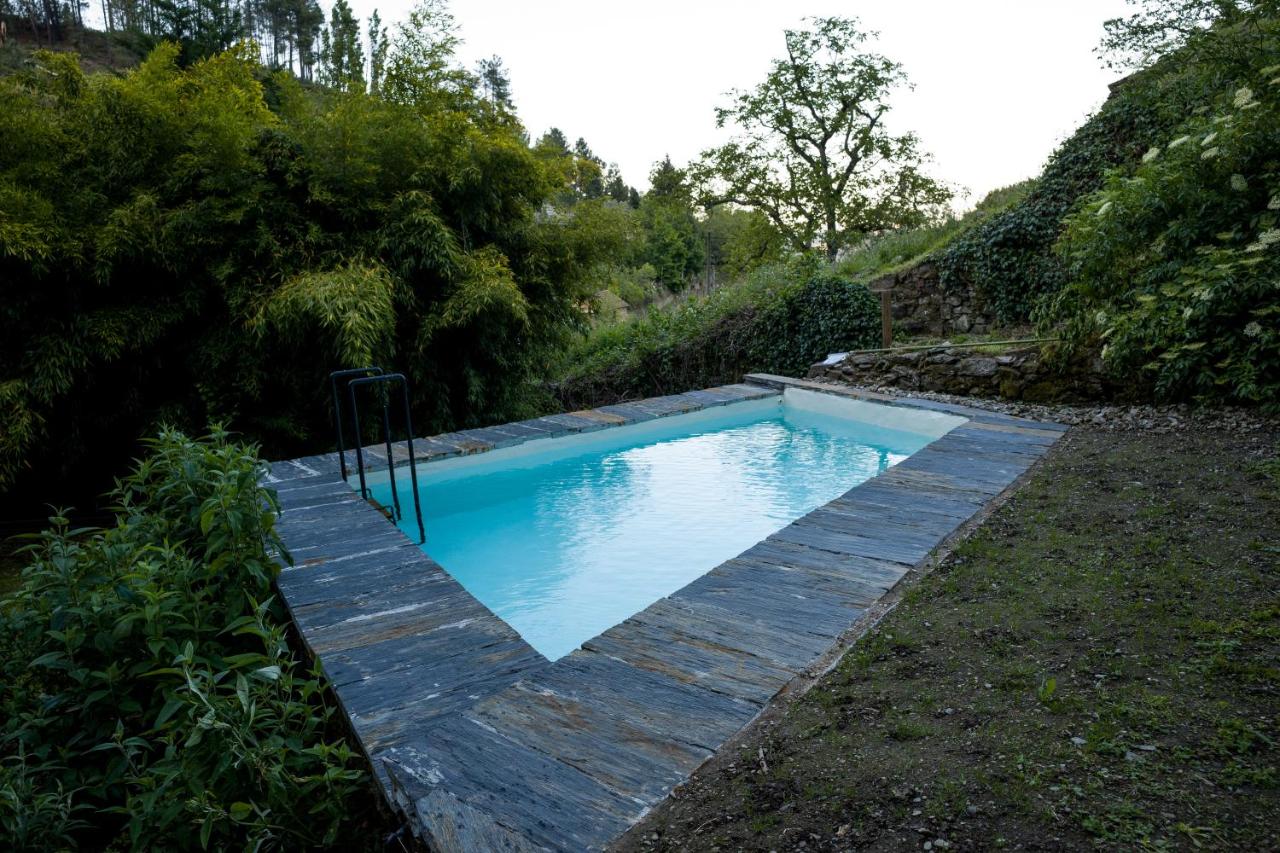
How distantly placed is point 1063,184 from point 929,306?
1.95m

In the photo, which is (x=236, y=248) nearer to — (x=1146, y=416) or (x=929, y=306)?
(x=1146, y=416)

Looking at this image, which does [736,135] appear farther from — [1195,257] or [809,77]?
[1195,257]

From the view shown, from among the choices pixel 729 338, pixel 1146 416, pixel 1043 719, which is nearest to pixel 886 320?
pixel 729 338

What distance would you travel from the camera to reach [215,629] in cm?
197

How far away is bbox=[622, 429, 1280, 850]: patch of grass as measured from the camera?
1.35 m

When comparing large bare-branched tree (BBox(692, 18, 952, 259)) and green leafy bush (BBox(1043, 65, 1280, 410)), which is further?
large bare-branched tree (BBox(692, 18, 952, 259))

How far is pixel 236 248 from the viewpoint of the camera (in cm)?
503

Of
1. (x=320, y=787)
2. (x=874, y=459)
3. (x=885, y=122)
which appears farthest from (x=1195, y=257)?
(x=885, y=122)

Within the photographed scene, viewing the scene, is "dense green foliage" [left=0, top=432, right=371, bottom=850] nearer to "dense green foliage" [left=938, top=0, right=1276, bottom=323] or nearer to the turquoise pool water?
the turquoise pool water

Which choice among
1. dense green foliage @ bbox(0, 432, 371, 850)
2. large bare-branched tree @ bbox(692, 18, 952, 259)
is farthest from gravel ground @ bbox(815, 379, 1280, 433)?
large bare-branched tree @ bbox(692, 18, 952, 259)

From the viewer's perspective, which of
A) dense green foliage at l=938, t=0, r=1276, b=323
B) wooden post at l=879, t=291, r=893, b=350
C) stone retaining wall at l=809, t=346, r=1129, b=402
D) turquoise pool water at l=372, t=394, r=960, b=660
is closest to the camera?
turquoise pool water at l=372, t=394, r=960, b=660

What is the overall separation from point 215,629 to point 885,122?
51.5ft

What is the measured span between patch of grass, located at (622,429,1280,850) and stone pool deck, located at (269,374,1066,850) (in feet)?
0.41

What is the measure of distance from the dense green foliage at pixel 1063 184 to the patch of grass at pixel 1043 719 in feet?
19.4
